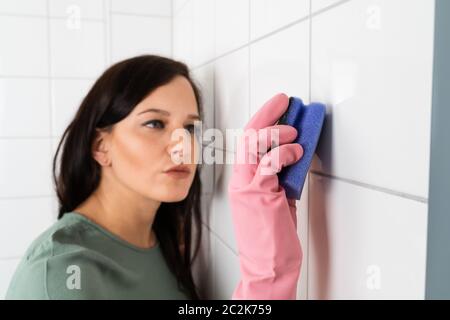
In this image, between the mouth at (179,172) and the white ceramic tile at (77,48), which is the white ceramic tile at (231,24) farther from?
Answer: the white ceramic tile at (77,48)

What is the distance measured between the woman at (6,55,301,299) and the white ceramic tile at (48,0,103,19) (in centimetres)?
46

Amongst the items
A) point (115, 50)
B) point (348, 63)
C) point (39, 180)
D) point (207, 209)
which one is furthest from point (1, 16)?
point (348, 63)

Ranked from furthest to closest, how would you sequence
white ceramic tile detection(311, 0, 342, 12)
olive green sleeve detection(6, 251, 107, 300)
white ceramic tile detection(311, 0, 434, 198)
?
1. olive green sleeve detection(6, 251, 107, 300)
2. white ceramic tile detection(311, 0, 342, 12)
3. white ceramic tile detection(311, 0, 434, 198)

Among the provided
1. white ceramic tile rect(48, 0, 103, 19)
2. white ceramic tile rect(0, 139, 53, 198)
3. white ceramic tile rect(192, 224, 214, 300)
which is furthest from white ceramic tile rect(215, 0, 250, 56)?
white ceramic tile rect(0, 139, 53, 198)

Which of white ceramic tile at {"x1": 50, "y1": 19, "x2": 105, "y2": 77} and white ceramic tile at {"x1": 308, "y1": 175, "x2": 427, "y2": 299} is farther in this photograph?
white ceramic tile at {"x1": 50, "y1": 19, "x2": 105, "y2": 77}

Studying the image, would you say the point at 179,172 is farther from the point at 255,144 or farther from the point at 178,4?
the point at 178,4

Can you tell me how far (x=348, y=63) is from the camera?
40 cm

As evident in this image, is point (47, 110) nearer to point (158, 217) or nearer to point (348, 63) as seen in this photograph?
point (158, 217)

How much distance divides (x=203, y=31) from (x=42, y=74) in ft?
1.81

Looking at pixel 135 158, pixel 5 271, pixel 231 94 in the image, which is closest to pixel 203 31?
pixel 231 94

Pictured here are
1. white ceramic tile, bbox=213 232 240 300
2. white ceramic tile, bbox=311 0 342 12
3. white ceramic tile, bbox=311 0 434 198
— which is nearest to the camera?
white ceramic tile, bbox=311 0 434 198

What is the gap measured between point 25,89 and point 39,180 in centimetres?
28

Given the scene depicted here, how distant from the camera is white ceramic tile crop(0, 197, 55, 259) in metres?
1.16

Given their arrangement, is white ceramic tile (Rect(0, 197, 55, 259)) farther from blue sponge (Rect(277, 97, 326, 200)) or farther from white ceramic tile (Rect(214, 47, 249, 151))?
blue sponge (Rect(277, 97, 326, 200))
